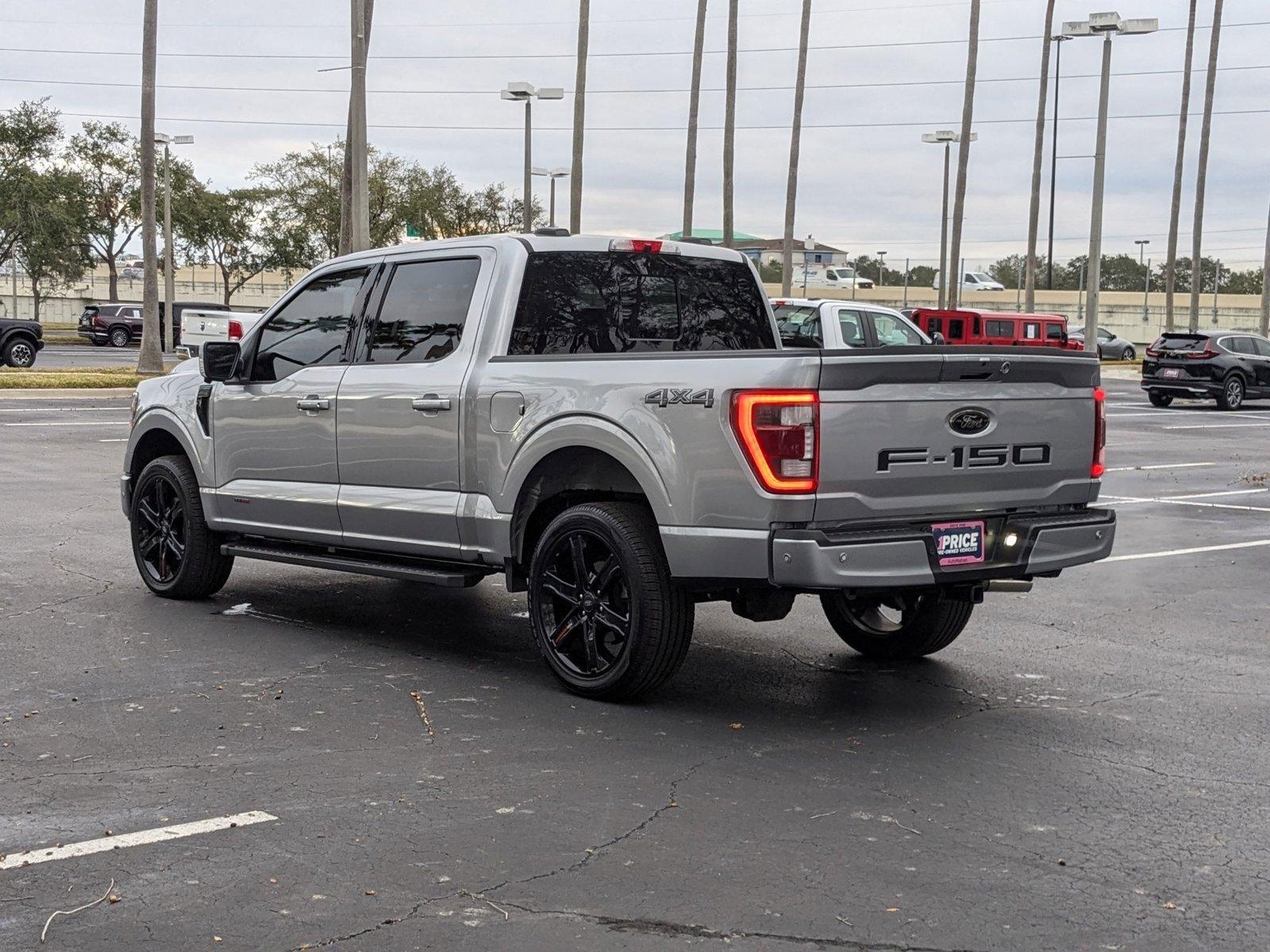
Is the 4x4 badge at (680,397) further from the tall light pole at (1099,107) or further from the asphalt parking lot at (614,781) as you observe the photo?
the tall light pole at (1099,107)

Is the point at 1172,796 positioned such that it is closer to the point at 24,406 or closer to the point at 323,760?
the point at 323,760

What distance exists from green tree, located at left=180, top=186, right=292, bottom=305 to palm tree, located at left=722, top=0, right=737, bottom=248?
27.6m

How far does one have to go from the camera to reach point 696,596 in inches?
259

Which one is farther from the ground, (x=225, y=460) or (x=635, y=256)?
(x=635, y=256)

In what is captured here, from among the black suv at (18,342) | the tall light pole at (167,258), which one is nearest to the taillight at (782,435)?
the black suv at (18,342)

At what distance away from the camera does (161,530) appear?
9.13m

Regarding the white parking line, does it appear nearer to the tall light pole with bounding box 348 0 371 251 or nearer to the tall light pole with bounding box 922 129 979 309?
the tall light pole with bounding box 348 0 371 251

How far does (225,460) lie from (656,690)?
3260 millimetres

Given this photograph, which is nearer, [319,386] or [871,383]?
[871,383]

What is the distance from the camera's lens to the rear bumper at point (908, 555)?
5883 millimetres

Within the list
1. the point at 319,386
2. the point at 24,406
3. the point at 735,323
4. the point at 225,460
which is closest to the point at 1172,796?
the point at 735,323

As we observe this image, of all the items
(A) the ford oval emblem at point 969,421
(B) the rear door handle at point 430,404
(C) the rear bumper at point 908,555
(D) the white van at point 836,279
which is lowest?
(C) the rear bumper at point 908,555

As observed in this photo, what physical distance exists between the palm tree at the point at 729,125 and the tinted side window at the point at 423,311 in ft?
131

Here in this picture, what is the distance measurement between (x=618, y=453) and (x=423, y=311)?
5.85 feet
